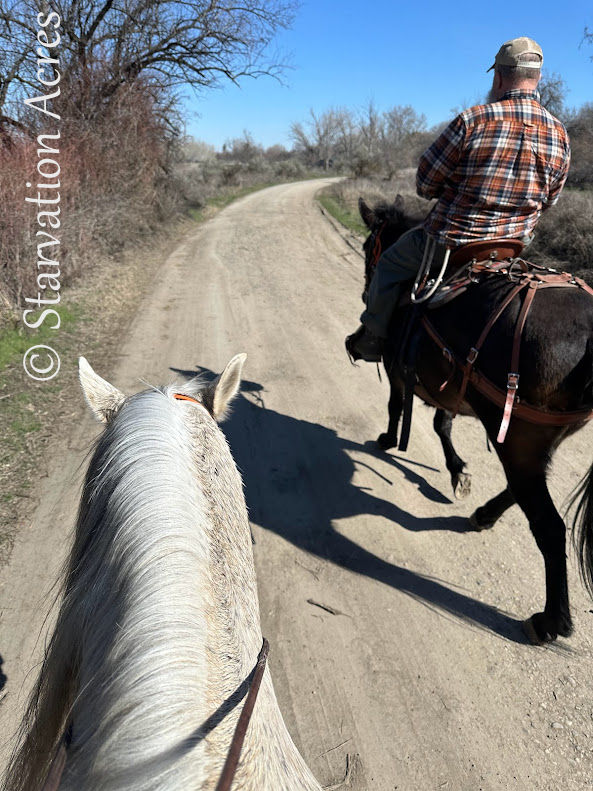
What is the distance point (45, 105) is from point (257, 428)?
9.88 metres

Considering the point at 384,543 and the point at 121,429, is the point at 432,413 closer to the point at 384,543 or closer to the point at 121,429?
the point at 384,543

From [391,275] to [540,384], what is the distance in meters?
1.62

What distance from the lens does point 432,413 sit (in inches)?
205

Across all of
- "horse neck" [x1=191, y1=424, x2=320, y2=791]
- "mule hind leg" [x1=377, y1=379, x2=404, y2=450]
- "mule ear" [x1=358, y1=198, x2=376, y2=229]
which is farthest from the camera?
"mule ear" [x1=358, y1=198, x2=376, y2=229]

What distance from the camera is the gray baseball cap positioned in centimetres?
269

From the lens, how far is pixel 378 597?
3.08 m

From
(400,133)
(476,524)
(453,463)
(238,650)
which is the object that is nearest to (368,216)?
(453,463)

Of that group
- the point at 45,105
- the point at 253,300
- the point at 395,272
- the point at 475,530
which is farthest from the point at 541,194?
the point at 45,105

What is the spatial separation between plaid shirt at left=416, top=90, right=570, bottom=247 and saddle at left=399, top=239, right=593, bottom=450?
0.13 meters

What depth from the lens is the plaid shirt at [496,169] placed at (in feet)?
9.14

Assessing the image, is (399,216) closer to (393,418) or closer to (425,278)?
(425,278)

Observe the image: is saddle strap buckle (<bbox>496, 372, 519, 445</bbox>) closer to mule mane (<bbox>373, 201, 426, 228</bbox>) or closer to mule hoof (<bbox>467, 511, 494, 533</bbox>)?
mule hoof (<bbox>467, 511, 494, 533</bbox>)

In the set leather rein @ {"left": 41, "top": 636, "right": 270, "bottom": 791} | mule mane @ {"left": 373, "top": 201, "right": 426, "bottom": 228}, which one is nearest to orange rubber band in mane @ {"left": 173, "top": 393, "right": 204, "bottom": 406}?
leather rein @ {"left": 41, "top": 636, "right": 270, "bottom": 791}

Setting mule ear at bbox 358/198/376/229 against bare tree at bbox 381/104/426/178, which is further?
bare tree at bbox 381/104/426/178
